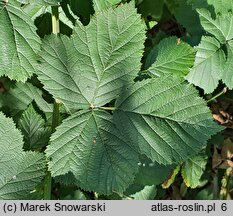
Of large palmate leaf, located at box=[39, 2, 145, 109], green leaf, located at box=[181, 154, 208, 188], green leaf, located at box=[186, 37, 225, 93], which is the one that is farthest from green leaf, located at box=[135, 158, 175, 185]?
large palmate leaf, located at box=[39, 2, 145, 109]

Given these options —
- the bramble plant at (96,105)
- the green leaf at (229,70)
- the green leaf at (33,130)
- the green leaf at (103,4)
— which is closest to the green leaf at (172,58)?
the bramble plant at (96,105)

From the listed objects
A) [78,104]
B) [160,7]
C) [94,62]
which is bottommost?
[78,104]

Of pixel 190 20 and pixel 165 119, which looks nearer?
pixel 165 119

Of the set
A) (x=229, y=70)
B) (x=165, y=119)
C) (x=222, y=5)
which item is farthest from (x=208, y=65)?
(x=165, y=119)

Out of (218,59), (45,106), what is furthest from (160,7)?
(45,106)

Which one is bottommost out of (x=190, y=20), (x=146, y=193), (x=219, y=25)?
(x=146, y=193)

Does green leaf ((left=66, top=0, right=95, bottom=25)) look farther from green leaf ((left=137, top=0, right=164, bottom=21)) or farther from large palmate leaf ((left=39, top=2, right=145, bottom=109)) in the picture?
green leaf ((left=137, top=0, right=164, bottom=21))

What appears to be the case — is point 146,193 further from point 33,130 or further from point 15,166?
point 15,166

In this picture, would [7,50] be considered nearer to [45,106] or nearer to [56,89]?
→ [56,89]
